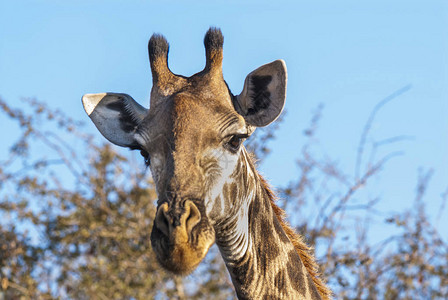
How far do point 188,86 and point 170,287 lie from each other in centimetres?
662

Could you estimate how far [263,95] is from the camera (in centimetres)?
568

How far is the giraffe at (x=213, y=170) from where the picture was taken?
4801mm

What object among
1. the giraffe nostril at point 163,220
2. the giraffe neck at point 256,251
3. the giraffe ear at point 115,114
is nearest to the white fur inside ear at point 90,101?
the giraffe ear at point 115,114

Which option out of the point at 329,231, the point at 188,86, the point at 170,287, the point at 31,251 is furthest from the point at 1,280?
the point at 188,86

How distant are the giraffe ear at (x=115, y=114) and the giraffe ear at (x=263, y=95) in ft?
2.74

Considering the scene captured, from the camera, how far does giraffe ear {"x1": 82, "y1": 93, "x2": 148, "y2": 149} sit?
19.7 feet

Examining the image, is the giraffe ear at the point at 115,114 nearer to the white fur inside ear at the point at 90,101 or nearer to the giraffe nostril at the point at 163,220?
the white fur inside ear at the point at 90,101

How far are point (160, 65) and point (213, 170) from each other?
45.4 inches

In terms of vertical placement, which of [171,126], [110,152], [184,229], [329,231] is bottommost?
[184,229]

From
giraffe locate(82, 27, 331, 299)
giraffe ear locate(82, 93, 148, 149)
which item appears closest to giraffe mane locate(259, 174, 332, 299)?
giraffe locate(82, 27, 331, 299)

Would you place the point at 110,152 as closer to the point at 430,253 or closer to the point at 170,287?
the point at 170,287

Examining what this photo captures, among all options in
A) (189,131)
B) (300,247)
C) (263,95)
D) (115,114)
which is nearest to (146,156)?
(189,131)

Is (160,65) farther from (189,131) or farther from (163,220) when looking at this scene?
(163,220)

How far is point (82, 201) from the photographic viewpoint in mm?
12273
